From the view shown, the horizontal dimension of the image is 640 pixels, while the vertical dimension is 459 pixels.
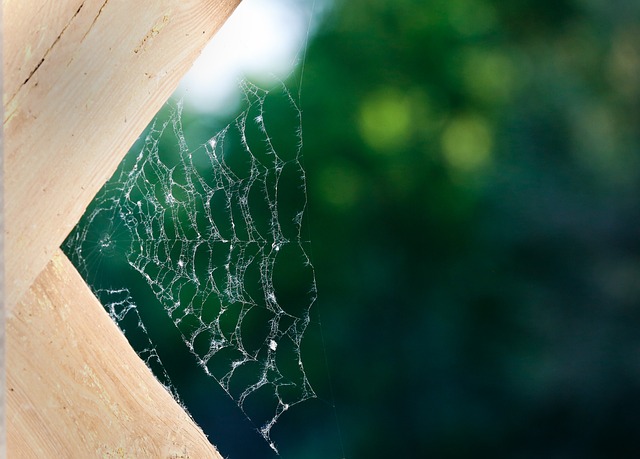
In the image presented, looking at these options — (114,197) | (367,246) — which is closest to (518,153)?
(367,246)

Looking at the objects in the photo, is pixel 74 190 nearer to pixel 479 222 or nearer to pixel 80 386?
pixel 80 386

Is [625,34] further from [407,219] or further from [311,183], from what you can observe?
[311,183]

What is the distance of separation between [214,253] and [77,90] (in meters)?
1.16

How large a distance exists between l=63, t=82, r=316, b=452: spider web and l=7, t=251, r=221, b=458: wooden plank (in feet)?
2.47

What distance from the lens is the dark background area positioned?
1.22 meters

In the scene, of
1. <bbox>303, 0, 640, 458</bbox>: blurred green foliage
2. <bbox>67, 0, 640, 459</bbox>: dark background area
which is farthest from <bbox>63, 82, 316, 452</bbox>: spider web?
<bbox>303, 0, 640, 458</bbox>: blurred green foliage

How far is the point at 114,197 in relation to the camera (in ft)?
5.09

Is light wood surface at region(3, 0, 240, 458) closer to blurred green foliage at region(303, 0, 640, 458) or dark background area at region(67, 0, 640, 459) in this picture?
dark background area at region(67, 0, 640, 459)

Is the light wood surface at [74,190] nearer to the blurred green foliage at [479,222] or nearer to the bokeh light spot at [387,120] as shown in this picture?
the blurred green foliage at [479,222]

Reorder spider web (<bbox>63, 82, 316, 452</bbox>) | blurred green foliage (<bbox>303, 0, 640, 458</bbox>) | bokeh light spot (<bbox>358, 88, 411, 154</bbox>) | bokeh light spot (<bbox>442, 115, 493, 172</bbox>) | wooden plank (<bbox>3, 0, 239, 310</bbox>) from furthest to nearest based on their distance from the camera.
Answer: bokeh light spot (<bbox>358, 88, 411, 154</bbox>) → bokeh light spot (<bbox>442, 115, 493, 172</bbox>) → spider web (<bbox>63, 82, 316, 452</bbox>) → blurred green foliage (<bbox>303, 0, 640, 458</bbox>) → wooden plank (<bbox>3, 0, 239, 310</bbox>)

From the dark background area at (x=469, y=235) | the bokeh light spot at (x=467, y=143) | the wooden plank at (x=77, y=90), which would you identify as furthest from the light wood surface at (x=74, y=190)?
the bokeh light spot at (x=467, y=143)

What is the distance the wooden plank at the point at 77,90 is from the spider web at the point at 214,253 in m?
0.76

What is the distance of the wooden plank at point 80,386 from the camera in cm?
49

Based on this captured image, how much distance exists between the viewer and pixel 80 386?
50cm
